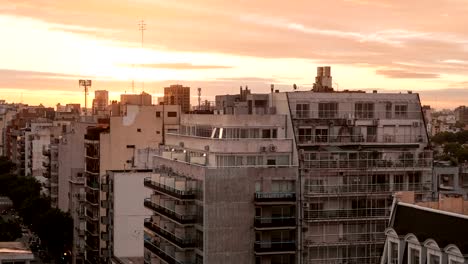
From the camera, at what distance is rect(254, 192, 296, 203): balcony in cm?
8156

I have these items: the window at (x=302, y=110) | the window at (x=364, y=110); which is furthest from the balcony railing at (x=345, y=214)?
the window at (x=364, y=110)

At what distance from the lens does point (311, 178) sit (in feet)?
274

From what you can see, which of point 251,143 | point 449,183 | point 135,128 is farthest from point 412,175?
point 135,128

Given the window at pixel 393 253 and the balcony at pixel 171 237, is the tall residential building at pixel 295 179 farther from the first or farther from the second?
the window at pixel 393 253

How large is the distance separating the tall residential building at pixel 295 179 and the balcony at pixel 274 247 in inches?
3.8

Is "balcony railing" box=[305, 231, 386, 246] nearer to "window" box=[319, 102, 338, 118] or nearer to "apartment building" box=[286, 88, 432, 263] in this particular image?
"apartment building" box=[286, 88, 432, 263]

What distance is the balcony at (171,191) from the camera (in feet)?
272

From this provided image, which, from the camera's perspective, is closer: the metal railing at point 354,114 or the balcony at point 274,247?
the balcony at point 274,247

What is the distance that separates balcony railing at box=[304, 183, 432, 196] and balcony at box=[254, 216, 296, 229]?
2.83 meters

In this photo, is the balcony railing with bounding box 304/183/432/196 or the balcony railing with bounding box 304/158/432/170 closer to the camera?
the balcony railing with bounding box 304/183/432/196

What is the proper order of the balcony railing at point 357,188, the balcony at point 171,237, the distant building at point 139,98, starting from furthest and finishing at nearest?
1. the distant building at point 139,98
2. the balcony at point 171,237
3. the balcony railing at point 357,188

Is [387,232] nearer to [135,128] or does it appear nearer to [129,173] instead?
[129,173]

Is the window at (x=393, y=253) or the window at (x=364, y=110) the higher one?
the window at (x=364, y=110)

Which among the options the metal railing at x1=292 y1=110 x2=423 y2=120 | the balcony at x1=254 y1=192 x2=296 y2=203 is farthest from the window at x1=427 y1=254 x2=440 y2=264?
the metal railing at x1=292 y1=110 x2=423 y2=120
